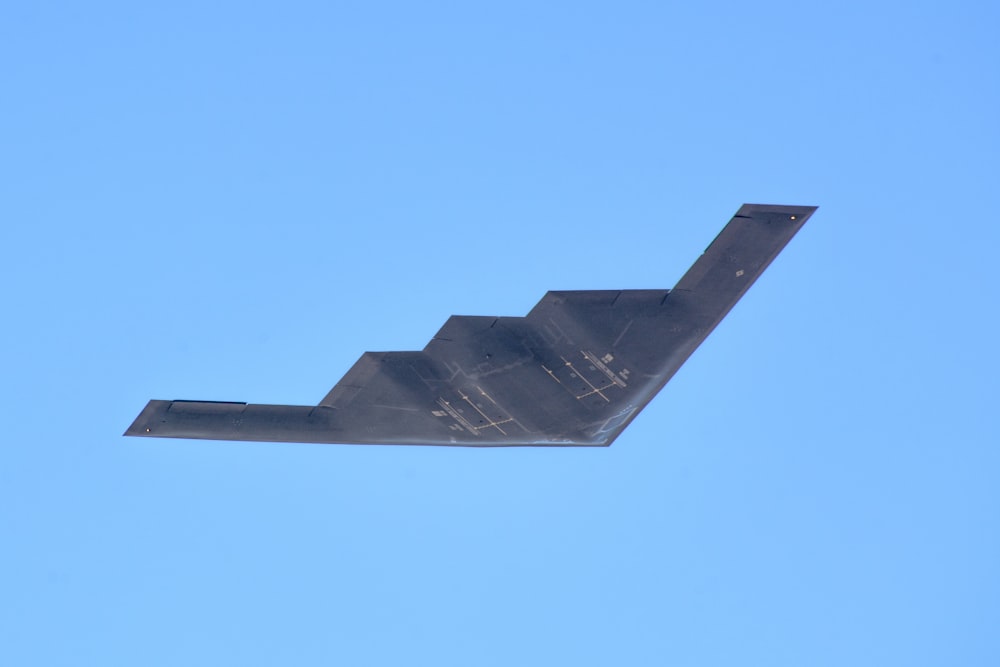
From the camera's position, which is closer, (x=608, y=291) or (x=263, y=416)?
(x=608, y=291)

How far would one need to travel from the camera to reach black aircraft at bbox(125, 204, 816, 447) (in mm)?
21859

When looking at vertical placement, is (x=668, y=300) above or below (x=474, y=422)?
above

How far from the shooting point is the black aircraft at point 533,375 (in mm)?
21859

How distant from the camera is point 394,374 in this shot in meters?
23.9

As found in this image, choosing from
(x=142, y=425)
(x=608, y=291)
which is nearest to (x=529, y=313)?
(x=608, y=291)

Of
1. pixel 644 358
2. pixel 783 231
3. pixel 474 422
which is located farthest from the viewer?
pixel 474 422


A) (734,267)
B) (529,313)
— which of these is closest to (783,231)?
(734,267)

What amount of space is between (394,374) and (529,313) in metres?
3.16

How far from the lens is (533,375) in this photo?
23094mm

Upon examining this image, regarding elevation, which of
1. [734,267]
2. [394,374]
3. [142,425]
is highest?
[734,267]

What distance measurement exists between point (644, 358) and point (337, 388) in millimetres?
5859

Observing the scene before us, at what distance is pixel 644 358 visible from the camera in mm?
22781

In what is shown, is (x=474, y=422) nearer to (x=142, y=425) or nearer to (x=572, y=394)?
(x=572, y=394)

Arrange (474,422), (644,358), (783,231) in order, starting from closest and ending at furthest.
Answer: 1. (783,231)
2. (644,358)
3. (474,422)
